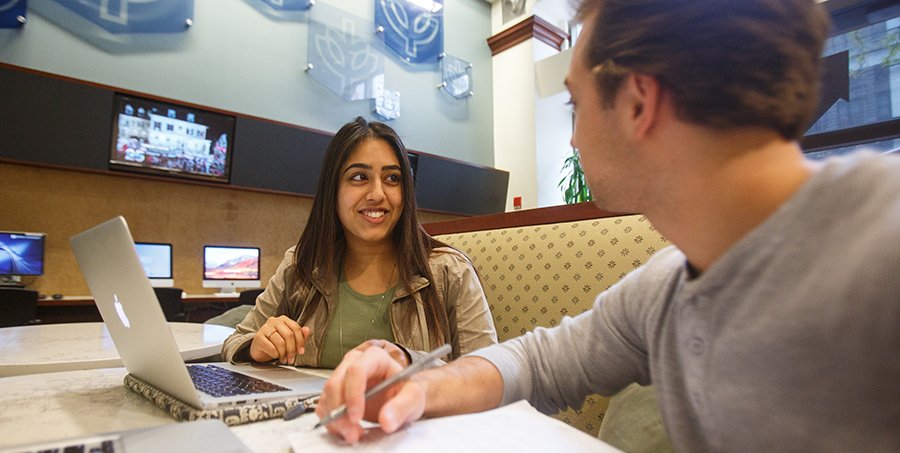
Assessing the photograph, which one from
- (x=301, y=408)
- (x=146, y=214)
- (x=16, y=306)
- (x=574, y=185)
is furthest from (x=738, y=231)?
(x=574, y=185)

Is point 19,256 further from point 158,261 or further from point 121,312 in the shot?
point 121,312

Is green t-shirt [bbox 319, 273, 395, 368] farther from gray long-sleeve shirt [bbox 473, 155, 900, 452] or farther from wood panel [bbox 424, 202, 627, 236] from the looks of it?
gray long-sleeve shirt [bbox 473, 155, 900, 452]

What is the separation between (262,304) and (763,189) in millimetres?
1367

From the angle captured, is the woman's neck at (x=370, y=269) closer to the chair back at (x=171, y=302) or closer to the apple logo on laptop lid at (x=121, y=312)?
the apple logo on laptop lid at (x=121, y=312)

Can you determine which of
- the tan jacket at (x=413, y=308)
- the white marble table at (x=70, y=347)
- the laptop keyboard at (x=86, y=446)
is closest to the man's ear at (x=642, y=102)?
the laptop keyboard at (x=86, y=446)

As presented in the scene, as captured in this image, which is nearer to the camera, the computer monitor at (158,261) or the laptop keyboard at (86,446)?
the laptop keyboard at (86,446)

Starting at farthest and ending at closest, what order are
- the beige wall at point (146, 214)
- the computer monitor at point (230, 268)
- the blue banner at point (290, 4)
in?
the blue banner at point (290, 4) < the computer monitor at point (230, 268) < the beige wall at point (146, 214)

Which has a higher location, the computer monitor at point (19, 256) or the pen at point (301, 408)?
the computer monitor at point (19, 256)

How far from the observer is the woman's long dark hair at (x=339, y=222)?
150 centimetres

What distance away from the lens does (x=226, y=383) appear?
2.84ft

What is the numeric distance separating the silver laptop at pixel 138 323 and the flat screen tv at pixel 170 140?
A: 322cm

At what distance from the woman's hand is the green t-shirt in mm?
317

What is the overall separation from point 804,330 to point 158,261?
4.32 metres

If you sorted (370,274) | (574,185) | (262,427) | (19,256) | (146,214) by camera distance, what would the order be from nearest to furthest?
(262,427), (370,274), (19,256), (146,214), (574,185)
